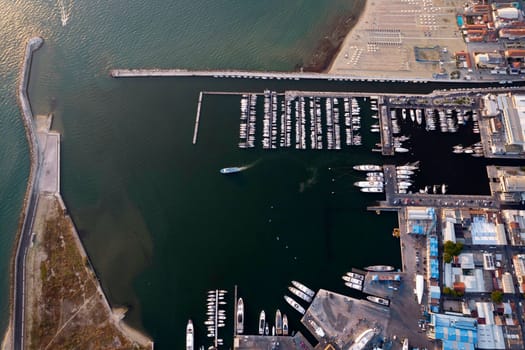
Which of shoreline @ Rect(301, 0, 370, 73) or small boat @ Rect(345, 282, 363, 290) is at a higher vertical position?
shoreline @ Rect(301, 0, 370, 73)

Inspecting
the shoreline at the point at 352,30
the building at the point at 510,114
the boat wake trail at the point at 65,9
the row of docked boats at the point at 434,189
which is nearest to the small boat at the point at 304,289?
the row of docked boats at the point at 434,189

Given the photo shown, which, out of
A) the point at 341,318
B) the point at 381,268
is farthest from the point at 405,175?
the point at 341,318

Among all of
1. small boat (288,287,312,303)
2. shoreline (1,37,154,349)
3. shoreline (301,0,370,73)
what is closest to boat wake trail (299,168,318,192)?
small boat (288,287,312,303)

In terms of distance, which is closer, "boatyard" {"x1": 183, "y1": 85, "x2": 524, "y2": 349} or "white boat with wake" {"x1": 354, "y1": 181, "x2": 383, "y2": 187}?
"boatyard" {"x1": 183, "y1": 85, "x2": 524, "y2": 349}

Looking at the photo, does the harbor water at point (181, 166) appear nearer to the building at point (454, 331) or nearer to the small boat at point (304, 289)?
the small boat at point (304, 289)

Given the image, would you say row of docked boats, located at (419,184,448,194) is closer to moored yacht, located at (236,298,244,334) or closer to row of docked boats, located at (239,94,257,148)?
row of docked boats, located at (239,94,257,148)

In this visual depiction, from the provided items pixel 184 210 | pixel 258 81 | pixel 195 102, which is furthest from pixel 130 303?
pixel 258 81
